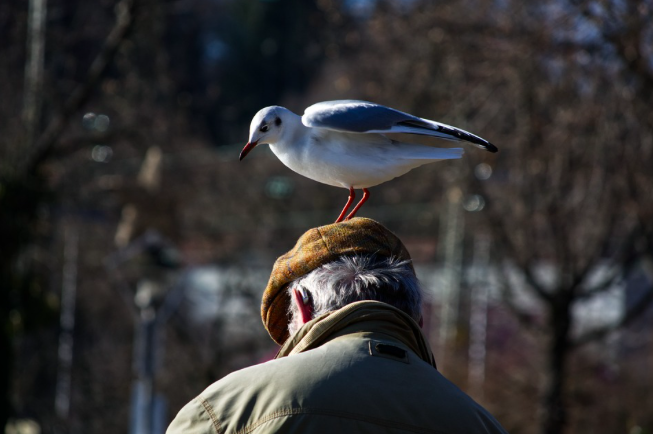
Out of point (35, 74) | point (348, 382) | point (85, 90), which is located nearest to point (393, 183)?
point (85, 90)

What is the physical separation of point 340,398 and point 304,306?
0.43 meters

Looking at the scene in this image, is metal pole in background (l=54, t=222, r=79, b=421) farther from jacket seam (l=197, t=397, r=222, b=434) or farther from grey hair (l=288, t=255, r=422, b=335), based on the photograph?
jacket seam (l=197, t=397, r=222, b=434)

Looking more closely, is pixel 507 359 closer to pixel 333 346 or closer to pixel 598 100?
pixel 598 100

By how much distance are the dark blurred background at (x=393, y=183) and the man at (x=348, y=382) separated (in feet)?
15.2

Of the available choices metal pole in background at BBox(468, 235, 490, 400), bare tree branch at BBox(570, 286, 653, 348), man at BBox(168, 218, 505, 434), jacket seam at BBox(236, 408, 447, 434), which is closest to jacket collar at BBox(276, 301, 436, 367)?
man at BBox(168, 218, 505, 434)

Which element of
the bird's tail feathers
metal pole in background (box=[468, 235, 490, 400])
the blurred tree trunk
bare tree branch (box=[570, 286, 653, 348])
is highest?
the bird's tail feathers

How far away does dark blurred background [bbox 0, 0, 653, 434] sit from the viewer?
880 centimetres

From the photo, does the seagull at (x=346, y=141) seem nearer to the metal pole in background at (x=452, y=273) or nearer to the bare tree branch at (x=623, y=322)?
the bare tree branch at (x=623, y=322)

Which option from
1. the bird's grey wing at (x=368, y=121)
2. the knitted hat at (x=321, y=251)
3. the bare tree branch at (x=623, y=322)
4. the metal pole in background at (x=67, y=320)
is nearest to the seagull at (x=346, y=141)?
the bird's grey wing at (x=368, y=121)

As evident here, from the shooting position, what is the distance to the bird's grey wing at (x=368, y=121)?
2560mm

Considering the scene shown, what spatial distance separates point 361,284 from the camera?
2092mm

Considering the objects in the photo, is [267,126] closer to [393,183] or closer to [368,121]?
[368,121]

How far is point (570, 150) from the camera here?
398 inches

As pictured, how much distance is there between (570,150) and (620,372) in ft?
15.6
